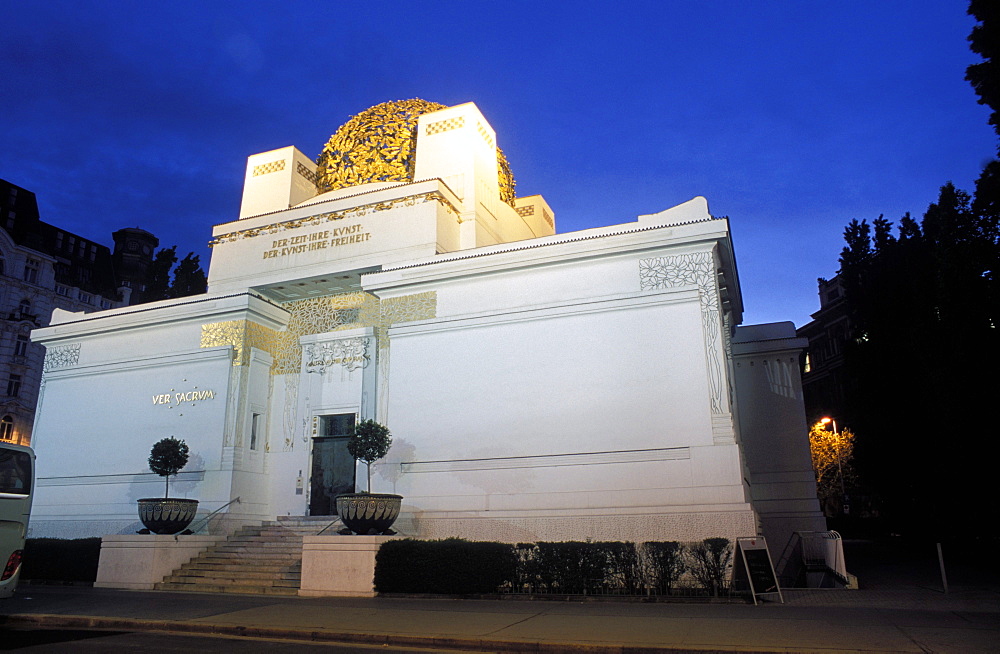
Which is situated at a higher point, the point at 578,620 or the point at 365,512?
the point at 365,512

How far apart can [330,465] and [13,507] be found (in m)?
8.28

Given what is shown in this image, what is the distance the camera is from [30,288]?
142 ft

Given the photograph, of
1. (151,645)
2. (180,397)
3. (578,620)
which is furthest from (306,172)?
(578,620)

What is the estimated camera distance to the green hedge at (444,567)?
11156 millimetres

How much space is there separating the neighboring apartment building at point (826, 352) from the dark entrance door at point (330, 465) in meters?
42.9

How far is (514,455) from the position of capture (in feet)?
45.8

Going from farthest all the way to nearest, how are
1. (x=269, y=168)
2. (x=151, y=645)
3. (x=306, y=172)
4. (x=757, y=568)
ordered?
(x=306, y=172) → (x=269, y=168) → (x=757, y=568) → (x=151, y=645)

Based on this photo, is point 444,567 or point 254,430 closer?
point 444,567

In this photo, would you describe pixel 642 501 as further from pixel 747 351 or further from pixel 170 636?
pixel 170 636

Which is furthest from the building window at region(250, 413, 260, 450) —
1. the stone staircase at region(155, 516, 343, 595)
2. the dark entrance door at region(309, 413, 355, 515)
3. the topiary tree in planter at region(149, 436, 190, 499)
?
the stone staircase at region(155, 516, 343, 595)

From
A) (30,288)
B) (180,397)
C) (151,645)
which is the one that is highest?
(30,288)

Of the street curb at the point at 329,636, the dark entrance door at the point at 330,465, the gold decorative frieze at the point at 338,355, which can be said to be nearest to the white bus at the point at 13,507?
the street curb at the point at 329,636

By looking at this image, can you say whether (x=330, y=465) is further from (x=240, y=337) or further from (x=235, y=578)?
(x=240, y=337)

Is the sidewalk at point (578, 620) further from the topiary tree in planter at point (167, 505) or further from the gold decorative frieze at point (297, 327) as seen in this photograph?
the gold decorative frieze at point (297, 327)
